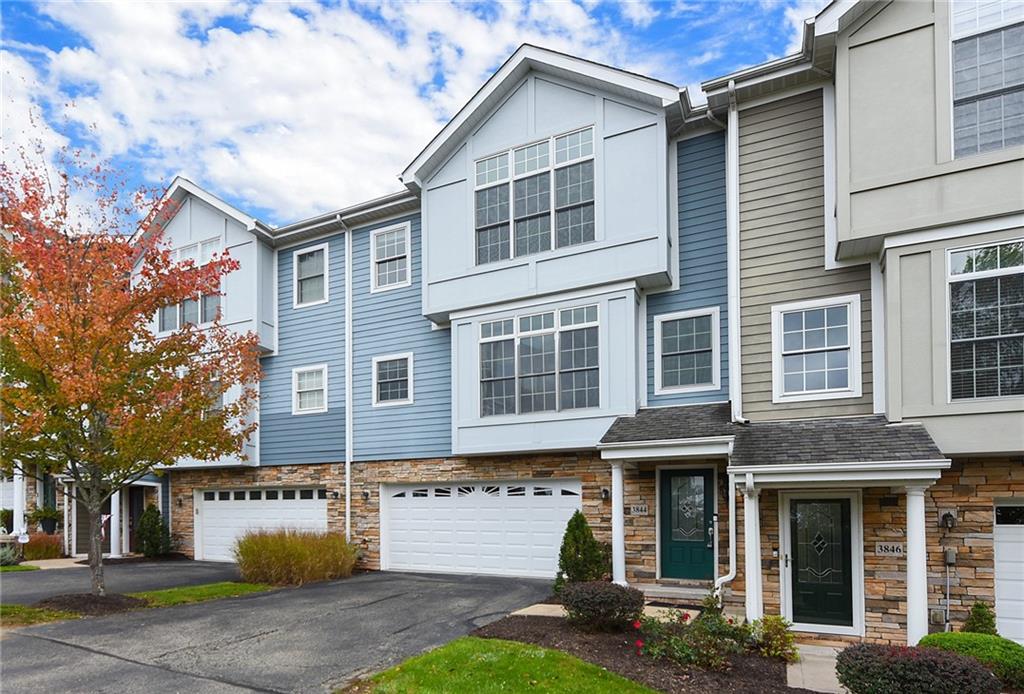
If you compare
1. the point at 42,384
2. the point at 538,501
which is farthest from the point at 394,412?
the point at 42,384

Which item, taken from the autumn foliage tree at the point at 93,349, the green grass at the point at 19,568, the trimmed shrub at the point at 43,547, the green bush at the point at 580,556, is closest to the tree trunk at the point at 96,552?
the autumn foliage tree at the point at 93,349

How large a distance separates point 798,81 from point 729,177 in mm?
1788

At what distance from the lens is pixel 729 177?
11.1 m

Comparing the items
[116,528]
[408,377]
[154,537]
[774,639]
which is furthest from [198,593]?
[774,639]

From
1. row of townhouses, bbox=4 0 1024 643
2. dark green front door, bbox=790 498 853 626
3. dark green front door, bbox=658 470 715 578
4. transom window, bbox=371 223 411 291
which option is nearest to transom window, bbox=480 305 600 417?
row of townhouses, bbox=4 0 1024 643

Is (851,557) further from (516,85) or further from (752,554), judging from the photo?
(516,85)

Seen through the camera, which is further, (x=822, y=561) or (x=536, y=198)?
(x=536, y=198)

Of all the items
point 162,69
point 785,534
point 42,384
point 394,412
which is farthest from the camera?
point 394,412

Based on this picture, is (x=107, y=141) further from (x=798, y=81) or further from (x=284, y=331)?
(x=798, y=81)

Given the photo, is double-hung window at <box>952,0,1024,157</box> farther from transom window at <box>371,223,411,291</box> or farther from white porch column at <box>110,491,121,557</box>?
white porch column at <box>110,491,121,557</box>

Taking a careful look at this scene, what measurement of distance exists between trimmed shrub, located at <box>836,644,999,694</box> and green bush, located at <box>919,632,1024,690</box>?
43.6 inches

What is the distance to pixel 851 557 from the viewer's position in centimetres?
953

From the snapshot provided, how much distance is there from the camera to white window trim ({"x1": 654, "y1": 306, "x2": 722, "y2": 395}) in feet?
37.1

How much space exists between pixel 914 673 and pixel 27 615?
12.0 m
